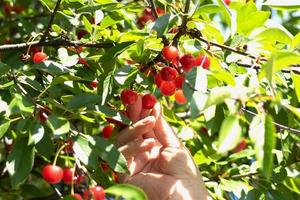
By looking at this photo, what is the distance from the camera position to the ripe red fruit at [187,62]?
5.46 feet

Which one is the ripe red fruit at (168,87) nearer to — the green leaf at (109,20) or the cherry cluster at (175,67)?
the cherry cluster at (175,67)

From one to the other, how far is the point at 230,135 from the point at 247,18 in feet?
1.83

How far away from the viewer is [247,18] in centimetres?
159

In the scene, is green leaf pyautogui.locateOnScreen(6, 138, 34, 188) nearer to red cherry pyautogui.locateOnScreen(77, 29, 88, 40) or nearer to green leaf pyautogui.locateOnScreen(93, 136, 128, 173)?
green leaf pyautogui.locateOnScreen(93, 136, 128, 173)

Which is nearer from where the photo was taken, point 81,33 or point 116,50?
point 116,50

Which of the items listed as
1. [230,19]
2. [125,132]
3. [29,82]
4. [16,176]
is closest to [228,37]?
[230,19]

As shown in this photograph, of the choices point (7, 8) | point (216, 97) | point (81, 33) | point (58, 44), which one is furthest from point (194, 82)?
point (7, 8)

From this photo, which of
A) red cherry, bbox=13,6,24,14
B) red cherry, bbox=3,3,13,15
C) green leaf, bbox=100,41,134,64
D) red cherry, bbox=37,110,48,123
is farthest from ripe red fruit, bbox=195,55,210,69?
red cherry, bbox=13,6,24,14

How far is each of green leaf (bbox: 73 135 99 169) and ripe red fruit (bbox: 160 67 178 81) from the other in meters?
0.31

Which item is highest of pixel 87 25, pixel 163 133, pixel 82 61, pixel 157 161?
pixel 87 25

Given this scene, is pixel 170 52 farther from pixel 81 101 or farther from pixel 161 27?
pixel 81 101

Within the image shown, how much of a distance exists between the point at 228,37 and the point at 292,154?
80 cm

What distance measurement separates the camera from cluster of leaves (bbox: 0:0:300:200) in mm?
1314

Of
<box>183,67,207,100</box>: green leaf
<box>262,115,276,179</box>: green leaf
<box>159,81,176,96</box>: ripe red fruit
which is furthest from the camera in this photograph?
<box>159,81,176,96</box>: ripe red fruit
